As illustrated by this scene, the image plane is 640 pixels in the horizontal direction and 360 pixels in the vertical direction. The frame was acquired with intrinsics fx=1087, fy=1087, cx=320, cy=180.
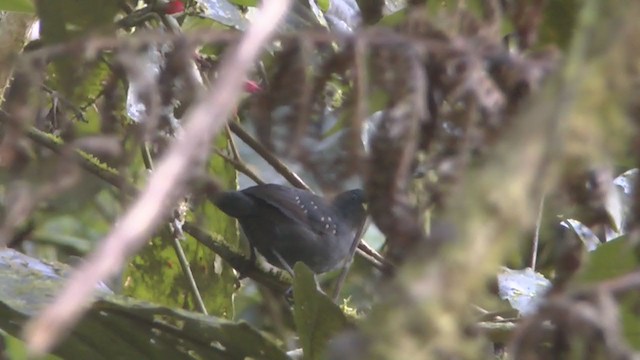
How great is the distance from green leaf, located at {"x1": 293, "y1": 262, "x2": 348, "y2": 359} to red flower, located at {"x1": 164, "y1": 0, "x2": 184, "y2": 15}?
24.6 inches

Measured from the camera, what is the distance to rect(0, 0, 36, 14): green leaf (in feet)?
5.74

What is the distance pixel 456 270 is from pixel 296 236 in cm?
276

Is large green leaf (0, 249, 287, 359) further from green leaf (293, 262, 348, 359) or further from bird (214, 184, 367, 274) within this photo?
bird (214, 184, 367, 274)

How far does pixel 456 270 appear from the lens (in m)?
0.55

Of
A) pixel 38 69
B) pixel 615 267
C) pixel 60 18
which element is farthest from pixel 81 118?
pixel 38 69

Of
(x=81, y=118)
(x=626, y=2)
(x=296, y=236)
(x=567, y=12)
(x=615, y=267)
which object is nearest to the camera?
(x=626, y=2)

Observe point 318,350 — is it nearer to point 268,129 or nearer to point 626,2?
point 268,129

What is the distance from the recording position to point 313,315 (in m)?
1.46

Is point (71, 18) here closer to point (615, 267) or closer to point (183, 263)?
point (183, 263)

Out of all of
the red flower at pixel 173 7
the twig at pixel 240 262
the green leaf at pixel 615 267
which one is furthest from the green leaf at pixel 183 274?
the green leaf at pixel 615 267

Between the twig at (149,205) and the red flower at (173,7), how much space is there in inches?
52.5

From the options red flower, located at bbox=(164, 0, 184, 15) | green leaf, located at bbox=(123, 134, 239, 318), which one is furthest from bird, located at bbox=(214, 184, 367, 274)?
red flower, located at bbox=(164, 0, 184, 15)

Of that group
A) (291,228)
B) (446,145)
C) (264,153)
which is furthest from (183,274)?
(446,145)

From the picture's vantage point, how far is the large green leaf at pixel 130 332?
4.53 feet
